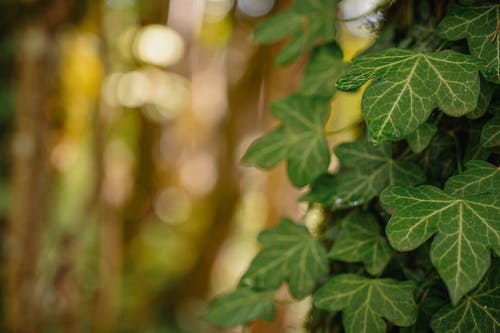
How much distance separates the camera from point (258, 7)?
1863 mm

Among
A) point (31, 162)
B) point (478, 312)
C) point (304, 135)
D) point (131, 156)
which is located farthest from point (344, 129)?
point (131, 156)

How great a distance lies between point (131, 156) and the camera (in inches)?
93.5

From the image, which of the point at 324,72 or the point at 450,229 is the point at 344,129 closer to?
the point at 324,72

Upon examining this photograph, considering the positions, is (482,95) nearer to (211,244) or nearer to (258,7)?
(258,7)

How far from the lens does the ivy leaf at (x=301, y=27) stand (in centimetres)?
58

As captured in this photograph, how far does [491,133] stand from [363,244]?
0.17 metres

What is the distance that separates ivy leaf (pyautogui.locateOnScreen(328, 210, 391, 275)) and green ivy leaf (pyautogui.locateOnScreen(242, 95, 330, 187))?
2.8 inches

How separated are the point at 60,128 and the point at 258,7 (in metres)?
0.95

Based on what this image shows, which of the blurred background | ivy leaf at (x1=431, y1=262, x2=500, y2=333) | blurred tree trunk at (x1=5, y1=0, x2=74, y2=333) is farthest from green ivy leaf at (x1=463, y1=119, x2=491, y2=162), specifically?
blurred tree trunk at (x1=5, y1=0, x2=74, y2=333)

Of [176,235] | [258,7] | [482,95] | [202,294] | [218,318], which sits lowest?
[202,294]

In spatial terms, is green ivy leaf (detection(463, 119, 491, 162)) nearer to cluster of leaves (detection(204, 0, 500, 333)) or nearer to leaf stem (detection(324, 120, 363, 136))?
cluster of leaves (detection(204, 0, 500, 333))

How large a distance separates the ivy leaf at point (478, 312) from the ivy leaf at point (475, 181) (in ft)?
0.23

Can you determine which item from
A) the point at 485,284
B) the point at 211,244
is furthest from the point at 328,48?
the point at 211,244

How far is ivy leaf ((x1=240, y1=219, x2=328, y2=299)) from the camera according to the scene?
1.67ft
